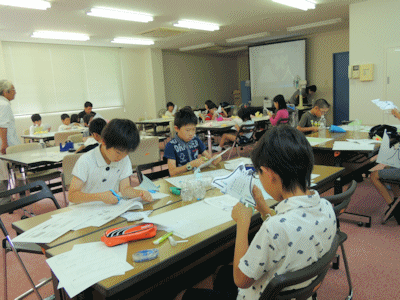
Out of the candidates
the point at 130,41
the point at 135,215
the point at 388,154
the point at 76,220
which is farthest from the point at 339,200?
the point at 130,41

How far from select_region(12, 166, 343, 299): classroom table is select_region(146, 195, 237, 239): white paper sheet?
0.16 feet

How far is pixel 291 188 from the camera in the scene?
1.05 meters

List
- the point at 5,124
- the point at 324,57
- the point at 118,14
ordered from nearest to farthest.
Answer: the point at 5,124
the point at 118,14
the point at 324,57

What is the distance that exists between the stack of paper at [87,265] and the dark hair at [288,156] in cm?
61

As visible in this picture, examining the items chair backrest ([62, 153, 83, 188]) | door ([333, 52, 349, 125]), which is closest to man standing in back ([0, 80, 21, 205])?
chair backrest ([62, 153, 83, 188])

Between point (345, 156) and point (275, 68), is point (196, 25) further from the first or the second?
point (345, 156)

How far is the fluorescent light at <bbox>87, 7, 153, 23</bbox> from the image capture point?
5.46 metres

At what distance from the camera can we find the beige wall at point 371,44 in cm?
588

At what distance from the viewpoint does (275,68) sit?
422 inches

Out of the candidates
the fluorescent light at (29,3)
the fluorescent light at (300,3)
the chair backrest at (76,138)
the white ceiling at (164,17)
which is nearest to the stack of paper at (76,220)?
the chair backrest at (76,138)

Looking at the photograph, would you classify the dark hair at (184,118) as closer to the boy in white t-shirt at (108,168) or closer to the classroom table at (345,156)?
the boy in white t-shirt at (108,168)

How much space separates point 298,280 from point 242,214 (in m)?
0.29

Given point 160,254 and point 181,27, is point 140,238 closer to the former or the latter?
point 160,254

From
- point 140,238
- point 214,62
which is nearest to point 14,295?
point 140,238
